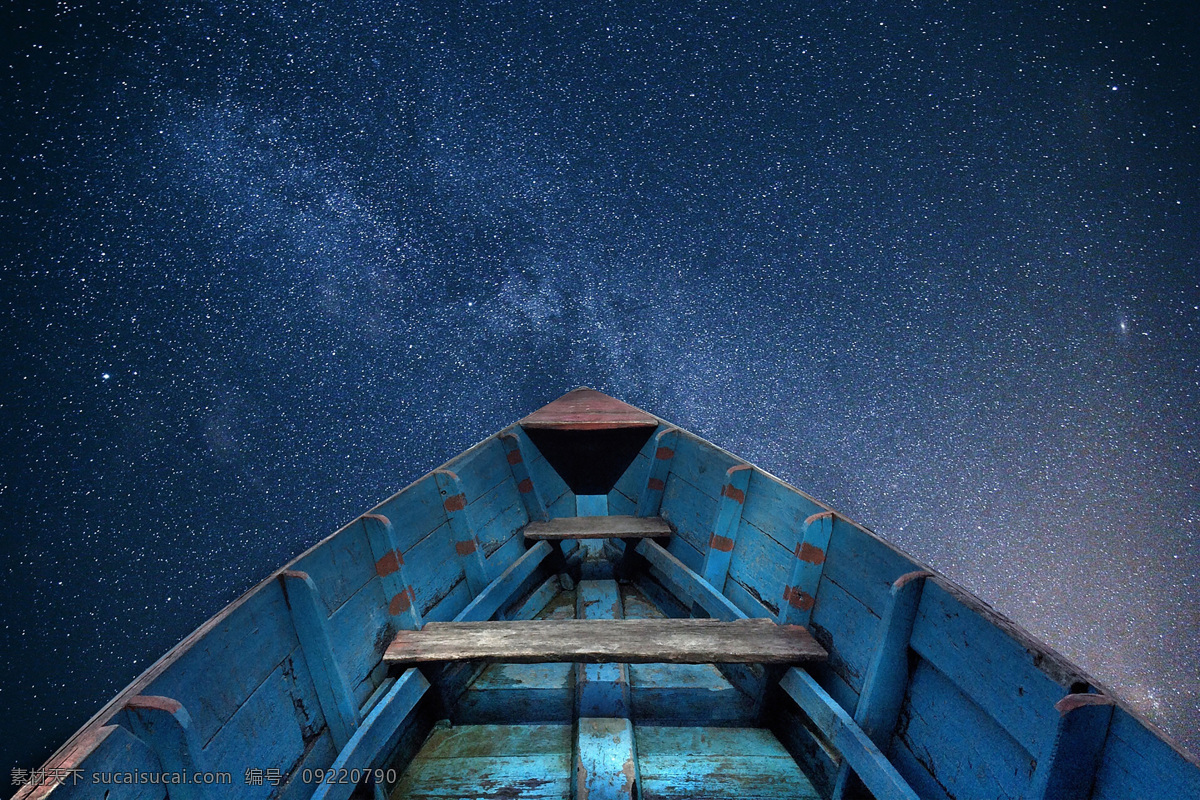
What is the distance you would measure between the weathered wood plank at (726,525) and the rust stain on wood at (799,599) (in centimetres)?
88

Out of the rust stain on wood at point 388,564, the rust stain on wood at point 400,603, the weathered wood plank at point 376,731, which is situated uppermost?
the rust stain on wood at point 388,564

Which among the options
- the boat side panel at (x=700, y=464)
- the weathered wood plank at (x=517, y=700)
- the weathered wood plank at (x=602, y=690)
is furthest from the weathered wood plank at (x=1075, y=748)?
the boat side panel at (x=700, y=464)

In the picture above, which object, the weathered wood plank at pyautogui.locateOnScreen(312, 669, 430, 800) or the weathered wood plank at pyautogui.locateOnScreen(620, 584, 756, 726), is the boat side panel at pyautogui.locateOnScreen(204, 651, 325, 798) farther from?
the weathered wood plank at pyautogui.locateOnScreen(620, 584, 756, 726)

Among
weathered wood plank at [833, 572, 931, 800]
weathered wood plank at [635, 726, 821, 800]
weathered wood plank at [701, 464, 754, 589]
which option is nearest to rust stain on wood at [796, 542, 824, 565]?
weathered wood plank at [833, 572, 931, 800]

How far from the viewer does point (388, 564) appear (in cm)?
301

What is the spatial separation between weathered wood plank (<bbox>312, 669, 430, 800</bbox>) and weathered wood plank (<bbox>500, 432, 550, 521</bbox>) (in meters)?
2.44

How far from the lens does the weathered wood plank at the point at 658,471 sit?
517 cm

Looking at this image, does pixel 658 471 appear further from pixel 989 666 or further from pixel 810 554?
pixel 989 666

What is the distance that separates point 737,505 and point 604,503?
2373 mm

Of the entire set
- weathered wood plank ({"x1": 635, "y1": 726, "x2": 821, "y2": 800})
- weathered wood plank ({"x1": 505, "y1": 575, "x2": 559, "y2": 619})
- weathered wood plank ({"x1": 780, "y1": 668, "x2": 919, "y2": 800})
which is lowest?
weathered wood plank ({"x1": 505, "y1": 575, "x2": 559, "y2": 619})

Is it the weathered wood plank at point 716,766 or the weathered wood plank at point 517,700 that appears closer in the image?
the weathered wood plank at point 716,766

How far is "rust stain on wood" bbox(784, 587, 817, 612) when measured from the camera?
297 centimetres

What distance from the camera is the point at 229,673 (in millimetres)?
1962

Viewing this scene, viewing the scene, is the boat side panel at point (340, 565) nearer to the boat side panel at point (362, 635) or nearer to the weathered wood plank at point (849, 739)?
the boat side panel at point (362, 635)
